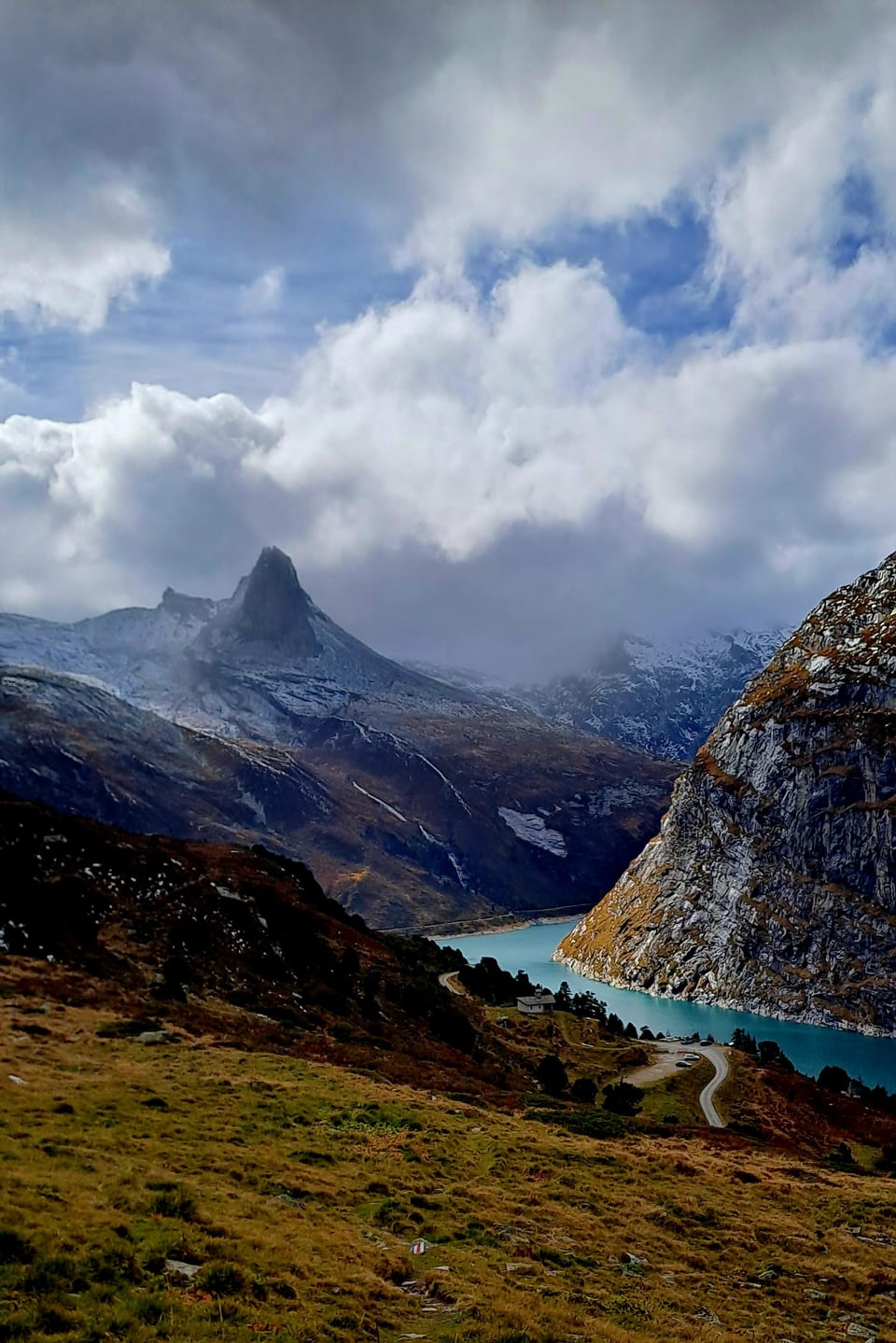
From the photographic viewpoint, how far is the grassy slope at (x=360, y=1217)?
1599cm

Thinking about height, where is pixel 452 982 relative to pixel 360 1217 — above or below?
below

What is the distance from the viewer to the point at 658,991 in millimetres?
194125

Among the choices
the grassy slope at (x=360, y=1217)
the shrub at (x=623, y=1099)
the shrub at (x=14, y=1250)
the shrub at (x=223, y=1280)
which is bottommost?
the shrub at (x=623, y=1099)

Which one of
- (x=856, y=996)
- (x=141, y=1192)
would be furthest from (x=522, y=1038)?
(x=856, y=996)

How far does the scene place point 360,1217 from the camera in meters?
23.7

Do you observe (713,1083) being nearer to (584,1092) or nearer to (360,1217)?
(584,1092)

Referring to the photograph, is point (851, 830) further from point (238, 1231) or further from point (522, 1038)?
point (238, 1231)

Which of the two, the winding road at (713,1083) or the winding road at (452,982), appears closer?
the winding road at (713,1083)

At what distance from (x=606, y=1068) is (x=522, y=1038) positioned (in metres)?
9.22

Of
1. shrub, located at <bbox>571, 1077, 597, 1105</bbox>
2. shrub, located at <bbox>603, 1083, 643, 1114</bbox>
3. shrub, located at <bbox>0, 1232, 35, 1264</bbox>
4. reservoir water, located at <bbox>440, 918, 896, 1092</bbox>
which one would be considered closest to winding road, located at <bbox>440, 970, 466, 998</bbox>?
shrub, located at <bbox>603, 1083, 643, 1114</bbox>

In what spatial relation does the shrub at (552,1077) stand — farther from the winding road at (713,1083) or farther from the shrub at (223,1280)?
the shrub at (223,1280)

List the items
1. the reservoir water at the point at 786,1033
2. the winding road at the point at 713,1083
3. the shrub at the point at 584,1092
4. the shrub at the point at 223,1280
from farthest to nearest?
the reservoir water at the point at 786,1033 → the winding road at the point at 713,1083 → the shrub at the point at 584,1092 → the shrub at the point at 223,1280

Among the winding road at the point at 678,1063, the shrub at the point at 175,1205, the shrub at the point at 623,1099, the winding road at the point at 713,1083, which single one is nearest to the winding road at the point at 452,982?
the winding road at the point at 678,1063

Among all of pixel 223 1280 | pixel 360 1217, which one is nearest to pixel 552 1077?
pixel 360 1217
